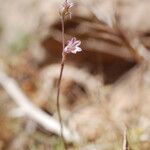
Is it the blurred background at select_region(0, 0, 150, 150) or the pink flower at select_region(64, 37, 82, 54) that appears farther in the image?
the blurred background at select_region(0, 0, 150, 150)

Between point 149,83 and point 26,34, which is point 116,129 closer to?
point 149,83

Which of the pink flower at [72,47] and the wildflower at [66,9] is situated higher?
the wildflower at [66,9]

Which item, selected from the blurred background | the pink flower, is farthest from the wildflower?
the blurred background

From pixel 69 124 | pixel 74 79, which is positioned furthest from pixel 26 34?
pixel 69 124

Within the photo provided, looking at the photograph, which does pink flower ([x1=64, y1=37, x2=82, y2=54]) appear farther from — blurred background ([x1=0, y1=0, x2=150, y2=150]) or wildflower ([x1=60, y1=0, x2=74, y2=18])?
blurred background ([x1=0, y1=0, x2=150, y2=150])

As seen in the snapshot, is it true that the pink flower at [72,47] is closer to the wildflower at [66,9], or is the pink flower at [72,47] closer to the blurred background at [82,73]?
the wildflower at [66,9]

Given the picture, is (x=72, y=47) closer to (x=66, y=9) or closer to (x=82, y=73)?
(x=66, y=9)

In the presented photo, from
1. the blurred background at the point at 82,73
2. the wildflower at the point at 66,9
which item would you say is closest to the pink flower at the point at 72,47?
the wildflower at the point at 66,9

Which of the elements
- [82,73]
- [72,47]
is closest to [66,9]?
[72,47]

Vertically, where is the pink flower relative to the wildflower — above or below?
below

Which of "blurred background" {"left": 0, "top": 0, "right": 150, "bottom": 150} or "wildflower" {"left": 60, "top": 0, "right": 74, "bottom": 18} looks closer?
"wildflower" {"left": 60, "top": 0, "right": 74, "bottom": 18}
